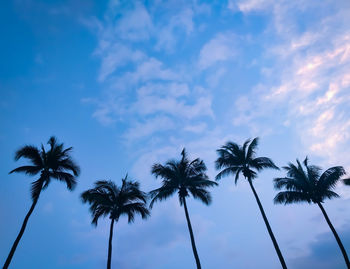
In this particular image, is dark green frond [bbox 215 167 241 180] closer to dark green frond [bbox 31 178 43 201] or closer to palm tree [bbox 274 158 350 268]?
palm tree [bbox 274 158 350 268]

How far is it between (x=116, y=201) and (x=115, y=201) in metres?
0.10

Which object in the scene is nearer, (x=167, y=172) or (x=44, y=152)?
(x=44, y=152)

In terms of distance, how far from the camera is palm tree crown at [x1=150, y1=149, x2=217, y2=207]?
22734 millimetres

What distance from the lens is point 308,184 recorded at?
81.6 feet

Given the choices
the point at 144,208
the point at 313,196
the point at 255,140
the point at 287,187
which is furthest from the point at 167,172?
the point at 313,196

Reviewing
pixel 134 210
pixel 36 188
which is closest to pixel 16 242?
pixel 36 188

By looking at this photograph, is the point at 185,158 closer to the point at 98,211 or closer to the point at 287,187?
the point at 98,211

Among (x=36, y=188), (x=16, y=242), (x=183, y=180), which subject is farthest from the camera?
(x=183, y=180)

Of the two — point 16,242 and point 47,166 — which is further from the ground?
point 47,166

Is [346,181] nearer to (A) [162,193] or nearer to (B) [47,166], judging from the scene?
(A) [162,193]

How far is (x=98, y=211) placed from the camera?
69.9 ft

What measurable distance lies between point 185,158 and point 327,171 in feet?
57.3

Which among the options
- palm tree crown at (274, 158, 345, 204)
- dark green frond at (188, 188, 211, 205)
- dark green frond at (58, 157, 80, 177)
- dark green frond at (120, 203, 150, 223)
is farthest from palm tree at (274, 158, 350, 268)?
dark green frond at (58, 157, 80, 177)

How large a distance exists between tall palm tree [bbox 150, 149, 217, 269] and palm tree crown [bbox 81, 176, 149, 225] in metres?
1.75
